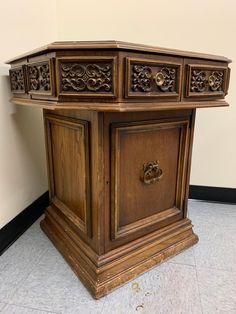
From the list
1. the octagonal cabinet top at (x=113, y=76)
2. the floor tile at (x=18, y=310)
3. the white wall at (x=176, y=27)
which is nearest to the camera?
the octagonal cabinet top at (x=113, y=76)

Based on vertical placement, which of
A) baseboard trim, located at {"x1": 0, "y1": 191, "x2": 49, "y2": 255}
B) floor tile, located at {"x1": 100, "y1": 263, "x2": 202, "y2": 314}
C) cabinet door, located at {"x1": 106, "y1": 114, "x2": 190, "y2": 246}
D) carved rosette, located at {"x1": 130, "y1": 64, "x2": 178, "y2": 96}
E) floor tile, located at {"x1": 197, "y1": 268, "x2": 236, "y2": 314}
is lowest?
floor tile, located at {"x1": 197, "y1": 268, "x2": 236, "y2": 314}

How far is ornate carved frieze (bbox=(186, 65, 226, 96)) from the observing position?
2.81ft

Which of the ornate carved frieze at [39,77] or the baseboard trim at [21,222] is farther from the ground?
the ornate carved frieze at [39,77]

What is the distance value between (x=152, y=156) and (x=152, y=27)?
2.84 ft

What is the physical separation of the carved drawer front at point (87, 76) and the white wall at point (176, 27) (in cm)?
90

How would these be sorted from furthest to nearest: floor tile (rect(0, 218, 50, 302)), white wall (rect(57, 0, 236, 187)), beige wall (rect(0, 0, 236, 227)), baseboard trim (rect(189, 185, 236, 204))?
baseboard trim (rect(189, 185, 236, 204))
white wall (rect(57, 0, 236, 187))
beige wall (rect(0, 0, 236, 227))
floor tile (rect(0, 218, 50, 302))

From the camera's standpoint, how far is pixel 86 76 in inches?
26.7

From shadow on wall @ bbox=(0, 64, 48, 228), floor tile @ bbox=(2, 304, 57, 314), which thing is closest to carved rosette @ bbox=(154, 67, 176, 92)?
shadow on wall @ bbox=(0, 64, 48, 228)

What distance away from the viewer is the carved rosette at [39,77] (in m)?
0.75

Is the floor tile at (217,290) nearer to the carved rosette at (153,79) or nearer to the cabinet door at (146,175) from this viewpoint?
the cabinet door at (146,175)

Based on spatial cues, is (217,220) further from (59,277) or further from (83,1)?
(83,1)

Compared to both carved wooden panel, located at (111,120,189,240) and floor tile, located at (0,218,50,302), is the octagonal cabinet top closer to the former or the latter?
carved wooden panel, located at (111,120,189,240)

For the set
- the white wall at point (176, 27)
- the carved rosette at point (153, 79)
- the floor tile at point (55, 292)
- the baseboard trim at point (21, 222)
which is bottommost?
the floor tile at point (55, 292)

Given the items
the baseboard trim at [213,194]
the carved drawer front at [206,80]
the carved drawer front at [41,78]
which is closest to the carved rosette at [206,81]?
the carved drawer front at [206,80]
